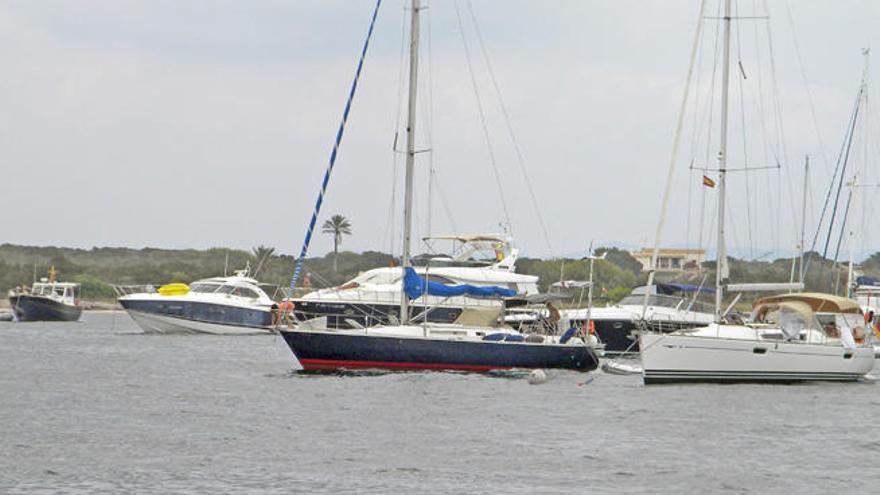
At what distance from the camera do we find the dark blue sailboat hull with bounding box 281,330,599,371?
43.5m

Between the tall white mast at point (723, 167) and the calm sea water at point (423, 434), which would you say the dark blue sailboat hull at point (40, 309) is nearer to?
Answer: the calm sea water at point (423, 434)

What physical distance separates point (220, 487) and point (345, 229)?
14062 cm

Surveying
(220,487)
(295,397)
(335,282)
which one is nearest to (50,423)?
(295,397)

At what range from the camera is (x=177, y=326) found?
7444 centimetres

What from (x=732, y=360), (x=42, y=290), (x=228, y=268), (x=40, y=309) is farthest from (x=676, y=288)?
(x=228, y=268)

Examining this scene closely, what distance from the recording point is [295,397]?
3894cm

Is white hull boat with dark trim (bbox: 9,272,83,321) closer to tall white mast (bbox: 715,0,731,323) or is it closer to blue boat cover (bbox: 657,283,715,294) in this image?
blue boat cover (bbox: 657,283,715,294)

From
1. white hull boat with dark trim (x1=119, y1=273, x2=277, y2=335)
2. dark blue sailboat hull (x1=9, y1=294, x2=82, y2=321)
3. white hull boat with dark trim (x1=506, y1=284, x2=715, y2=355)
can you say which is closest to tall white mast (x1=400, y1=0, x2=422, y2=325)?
white hull boat with dark trim (x1=506, y1=284, x2=715, y2=355)

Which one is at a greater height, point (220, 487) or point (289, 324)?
point (289, 324)

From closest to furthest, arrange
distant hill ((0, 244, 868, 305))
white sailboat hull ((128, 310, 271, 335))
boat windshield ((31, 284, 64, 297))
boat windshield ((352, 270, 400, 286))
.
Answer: boat windshield ((352, 270, 400, 286))
white sailboat hull ((128, 310, 271, 335))
boat windshield ((31, 284, 64, 297))
distant hill ((0, 244, 868, 305))

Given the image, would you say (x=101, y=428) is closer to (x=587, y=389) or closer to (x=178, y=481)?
(x=178, y=481)

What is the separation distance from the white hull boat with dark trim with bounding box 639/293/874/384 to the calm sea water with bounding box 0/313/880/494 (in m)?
0.59

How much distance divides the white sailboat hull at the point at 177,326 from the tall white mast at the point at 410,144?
29.9 m

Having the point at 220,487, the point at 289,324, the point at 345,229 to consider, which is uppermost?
the point at 345,229
